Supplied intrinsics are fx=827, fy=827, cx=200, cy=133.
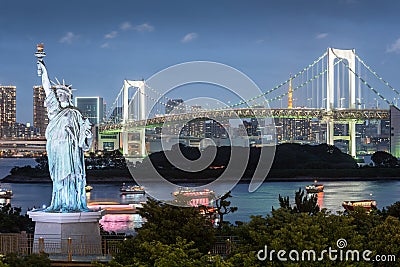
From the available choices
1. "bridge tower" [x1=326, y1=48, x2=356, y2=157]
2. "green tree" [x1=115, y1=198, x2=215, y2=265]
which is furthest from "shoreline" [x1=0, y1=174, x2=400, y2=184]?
"green tree" [x1=115, y1=198, x2=215, y2=265]

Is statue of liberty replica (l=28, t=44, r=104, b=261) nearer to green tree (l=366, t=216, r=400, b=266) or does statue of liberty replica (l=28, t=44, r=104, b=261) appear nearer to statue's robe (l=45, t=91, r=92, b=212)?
statue's robe (l=45, t=91, r=92, b=212)

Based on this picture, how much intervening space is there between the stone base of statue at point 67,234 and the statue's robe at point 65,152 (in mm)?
198

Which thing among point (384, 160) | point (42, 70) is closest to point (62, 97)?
point (42, 70)

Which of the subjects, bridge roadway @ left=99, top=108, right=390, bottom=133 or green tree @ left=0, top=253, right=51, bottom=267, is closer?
green tree @ left=0, top=253, right=51, bottom=267

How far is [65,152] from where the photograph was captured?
9875mm

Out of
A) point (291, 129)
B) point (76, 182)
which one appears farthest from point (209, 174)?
point (76, 182)

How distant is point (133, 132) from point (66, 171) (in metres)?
39.3

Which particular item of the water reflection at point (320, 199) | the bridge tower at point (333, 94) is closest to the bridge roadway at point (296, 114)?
the bridge tower at point (333, 94)

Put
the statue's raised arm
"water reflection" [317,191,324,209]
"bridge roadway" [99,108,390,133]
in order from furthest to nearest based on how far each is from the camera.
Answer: "bridge roadway" [99,108,390,133] → "water reflection" [317,191,324,209] → the statue's raised arm

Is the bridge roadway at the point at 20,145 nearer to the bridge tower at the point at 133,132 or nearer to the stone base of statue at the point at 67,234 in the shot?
the bridge tower at the point at 133,132

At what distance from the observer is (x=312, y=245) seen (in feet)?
23.8

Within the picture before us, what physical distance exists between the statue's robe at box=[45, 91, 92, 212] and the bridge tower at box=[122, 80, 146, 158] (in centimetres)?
3616

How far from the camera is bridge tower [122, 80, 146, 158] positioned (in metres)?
48.5

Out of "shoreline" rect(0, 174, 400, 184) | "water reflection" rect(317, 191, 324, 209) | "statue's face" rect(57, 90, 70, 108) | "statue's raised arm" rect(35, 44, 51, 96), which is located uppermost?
"statue's raised arm" rect(35, 44, 51, 96)
